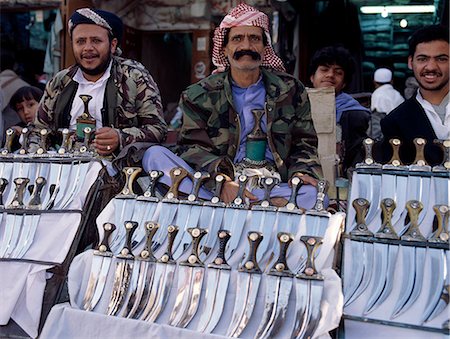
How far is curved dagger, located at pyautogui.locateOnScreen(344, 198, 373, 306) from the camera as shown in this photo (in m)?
1.74

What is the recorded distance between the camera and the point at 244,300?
5.75 feet

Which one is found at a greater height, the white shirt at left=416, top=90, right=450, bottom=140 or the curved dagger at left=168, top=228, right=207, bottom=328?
the white shirt at left=416, top=90, right=450, bottom=140

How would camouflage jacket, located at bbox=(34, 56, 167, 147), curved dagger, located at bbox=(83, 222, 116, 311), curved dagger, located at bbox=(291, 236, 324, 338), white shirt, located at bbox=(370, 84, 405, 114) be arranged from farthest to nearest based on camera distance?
white shirt, located at bbox=(370, 84, 405, 114)
camouflage jacket, located at bbox=(34, 56, 167, 147)
curved dagger, located at bbox=(83, 222, 116, 311)
curved dagger, located at bbox=(291, 236, 324, 338)

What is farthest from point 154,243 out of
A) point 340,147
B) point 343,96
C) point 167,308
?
point 343,96

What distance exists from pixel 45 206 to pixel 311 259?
38.1 inches

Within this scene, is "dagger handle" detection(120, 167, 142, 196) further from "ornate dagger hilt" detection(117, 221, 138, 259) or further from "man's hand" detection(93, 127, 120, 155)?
"man's hand" detection(93, 127, 120, 155)

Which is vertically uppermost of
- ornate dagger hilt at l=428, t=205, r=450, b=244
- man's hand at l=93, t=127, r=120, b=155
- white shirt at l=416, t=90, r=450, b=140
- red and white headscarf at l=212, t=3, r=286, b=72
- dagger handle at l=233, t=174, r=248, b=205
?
red and white headscarf at l=212, t=3, r=286, b=72

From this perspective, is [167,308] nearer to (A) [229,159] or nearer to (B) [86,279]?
(B) [86,279]

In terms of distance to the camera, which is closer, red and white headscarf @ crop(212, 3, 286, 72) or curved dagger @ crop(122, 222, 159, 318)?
curved dagger @ crop(122, 222, 159, 318)

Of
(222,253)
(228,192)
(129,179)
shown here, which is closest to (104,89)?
(129,179)

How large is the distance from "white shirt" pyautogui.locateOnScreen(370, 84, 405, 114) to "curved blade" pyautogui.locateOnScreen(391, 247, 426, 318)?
3.17m

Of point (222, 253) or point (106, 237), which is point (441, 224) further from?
point (106, 237)

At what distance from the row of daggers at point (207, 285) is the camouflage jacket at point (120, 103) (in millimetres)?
1078

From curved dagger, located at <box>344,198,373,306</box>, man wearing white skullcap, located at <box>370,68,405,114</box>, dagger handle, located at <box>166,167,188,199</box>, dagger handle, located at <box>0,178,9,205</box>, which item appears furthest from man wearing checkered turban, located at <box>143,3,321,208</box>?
man wearing white skullcap, located at <box>370,68,405,114</box>
